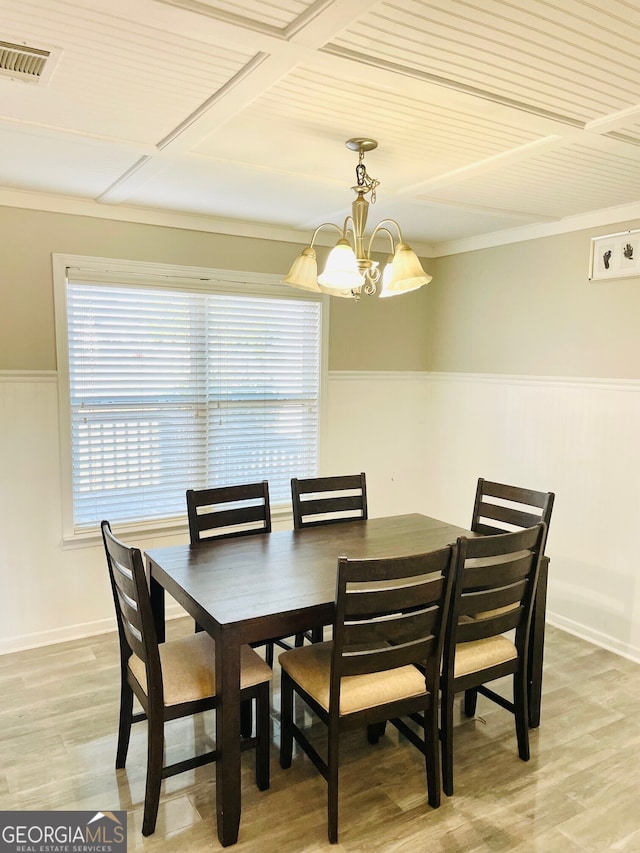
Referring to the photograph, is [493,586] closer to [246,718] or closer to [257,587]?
[257,587]

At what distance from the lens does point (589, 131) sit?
213 cm

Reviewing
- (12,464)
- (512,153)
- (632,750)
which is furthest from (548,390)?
(12,464)

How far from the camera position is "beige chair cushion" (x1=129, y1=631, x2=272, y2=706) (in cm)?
204

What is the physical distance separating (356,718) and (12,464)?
2246 mm

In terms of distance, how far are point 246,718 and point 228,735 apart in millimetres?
534

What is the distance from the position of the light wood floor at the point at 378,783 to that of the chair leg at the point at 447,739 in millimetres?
54

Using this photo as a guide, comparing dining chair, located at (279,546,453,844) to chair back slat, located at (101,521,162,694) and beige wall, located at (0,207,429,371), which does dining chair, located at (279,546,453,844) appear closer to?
chair back slat, located at (101,521,162,694)

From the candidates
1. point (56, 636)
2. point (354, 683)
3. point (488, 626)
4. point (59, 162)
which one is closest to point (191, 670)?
point (354, 683)

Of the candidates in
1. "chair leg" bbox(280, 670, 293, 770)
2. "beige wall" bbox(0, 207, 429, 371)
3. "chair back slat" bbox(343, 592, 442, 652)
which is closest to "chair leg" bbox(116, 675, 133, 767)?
"chair leg" bbox(280, 670, 293, 770)

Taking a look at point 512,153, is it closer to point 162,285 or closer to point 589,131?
point 589,131

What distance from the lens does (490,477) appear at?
416cm

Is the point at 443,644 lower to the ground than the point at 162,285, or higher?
lower

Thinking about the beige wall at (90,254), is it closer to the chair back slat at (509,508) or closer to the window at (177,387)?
the window at (177,387)

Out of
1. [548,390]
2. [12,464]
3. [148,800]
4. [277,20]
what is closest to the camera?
[277,20]
